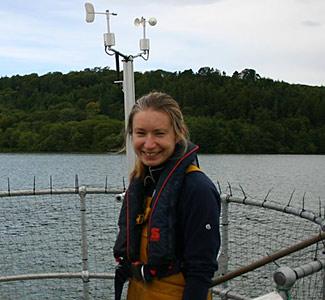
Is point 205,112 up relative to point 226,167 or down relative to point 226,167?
up

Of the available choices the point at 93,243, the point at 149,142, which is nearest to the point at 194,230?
the point at 149,142

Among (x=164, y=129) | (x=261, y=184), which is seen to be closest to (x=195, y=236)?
(x=164, y=129)

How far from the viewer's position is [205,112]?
7906 cm

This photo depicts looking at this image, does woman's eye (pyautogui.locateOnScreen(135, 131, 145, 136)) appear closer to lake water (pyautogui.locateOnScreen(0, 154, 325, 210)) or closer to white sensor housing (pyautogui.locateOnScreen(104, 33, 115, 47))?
white sensor housing (pyautogui.locateOnScreen(104, 33, 115, 47))

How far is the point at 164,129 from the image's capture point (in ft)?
7.54

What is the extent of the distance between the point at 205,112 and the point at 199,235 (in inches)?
3046

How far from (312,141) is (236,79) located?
15971 mm

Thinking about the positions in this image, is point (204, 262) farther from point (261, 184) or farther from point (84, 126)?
point (84, 126)

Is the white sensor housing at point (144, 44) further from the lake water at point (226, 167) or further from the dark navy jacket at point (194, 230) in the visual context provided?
the lake water at point (226, 167)

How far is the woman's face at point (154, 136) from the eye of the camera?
2.29m

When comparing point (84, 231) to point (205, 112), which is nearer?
point (84, 231)

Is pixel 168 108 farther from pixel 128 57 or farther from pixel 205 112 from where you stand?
pixel 205 112

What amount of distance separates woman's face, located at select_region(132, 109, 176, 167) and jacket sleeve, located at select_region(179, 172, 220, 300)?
20 cm

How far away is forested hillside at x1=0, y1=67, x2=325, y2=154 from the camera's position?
60.7 m
